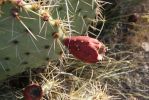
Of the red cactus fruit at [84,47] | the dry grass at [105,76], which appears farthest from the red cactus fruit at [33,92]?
the red cactus fruit at [84,47]

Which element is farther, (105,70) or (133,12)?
(133,12)

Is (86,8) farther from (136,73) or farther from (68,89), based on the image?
(136,73)

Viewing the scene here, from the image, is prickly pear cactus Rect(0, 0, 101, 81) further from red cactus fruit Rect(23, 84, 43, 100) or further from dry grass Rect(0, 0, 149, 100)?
dry grass Rect(0, 0, 149, 100)

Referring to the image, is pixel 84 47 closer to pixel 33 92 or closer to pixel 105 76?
pixel 33 92

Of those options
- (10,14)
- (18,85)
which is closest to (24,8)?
(10,14)

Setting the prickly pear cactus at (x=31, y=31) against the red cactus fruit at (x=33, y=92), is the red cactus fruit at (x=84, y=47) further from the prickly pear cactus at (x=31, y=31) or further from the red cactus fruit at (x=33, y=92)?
the red cactus fruit at (x=33, y=92)

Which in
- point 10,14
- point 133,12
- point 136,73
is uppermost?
point 10,14
